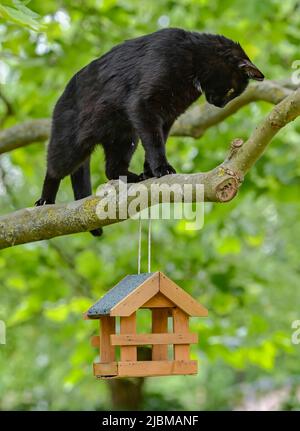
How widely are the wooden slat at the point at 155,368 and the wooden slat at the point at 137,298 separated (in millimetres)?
167

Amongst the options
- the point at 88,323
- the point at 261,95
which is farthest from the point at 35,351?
the point at 261,95

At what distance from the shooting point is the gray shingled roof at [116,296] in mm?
2438

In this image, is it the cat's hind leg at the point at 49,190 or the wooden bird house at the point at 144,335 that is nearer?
the wooden bird house at the point at 144,335

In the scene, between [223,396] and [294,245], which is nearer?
[294,245]

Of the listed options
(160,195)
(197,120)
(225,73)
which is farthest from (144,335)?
(197,120)

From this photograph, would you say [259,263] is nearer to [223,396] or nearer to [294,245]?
[294,245]

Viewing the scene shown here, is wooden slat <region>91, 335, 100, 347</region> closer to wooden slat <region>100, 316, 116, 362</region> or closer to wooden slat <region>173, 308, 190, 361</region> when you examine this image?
wooden slat <region>100, 316, 116, 362</region>

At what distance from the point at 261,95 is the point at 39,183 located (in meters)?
3.00

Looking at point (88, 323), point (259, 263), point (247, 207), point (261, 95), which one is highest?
point (247, 207)

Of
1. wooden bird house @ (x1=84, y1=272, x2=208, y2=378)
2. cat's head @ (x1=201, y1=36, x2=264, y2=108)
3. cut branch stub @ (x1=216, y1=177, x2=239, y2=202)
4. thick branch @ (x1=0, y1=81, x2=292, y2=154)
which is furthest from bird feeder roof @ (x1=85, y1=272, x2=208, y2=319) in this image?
thick branch @ (x1=0, y1=81, x2=292, y2=154)

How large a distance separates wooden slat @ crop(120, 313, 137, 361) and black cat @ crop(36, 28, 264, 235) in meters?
0.58

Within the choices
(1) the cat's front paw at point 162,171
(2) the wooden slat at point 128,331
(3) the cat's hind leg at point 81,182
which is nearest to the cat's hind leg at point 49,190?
(3) the cat's hind leg at point 81,182

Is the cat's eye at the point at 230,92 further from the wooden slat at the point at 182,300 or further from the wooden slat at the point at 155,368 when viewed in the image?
the wooden slat at the point at 155,368

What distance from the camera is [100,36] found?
17.5 feet
